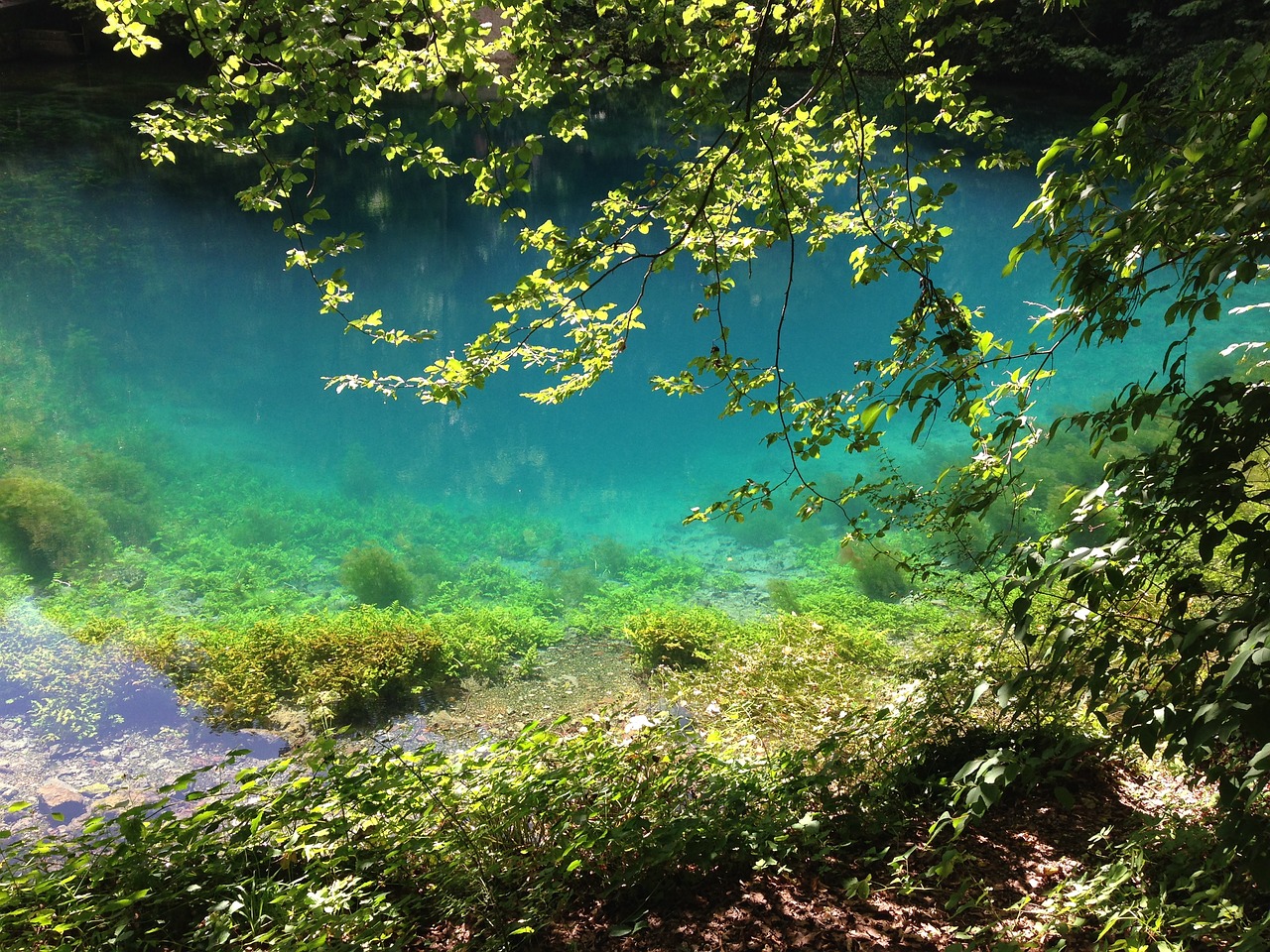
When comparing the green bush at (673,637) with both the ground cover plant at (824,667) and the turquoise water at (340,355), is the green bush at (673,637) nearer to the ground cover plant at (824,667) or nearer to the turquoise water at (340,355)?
the ground cover plant at (824,667)

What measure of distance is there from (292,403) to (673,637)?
A: 6.65 metres

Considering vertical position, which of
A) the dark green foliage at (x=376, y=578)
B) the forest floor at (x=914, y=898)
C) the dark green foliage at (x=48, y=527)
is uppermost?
the dark green foliage at (x=48, y=527)

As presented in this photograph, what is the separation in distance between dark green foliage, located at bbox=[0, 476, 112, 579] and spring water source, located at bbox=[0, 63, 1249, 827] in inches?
9.8

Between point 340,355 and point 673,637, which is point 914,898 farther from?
point 340,355

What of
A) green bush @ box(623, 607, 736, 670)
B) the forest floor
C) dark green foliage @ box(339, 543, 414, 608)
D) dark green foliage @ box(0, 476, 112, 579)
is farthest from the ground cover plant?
dark green foliage @ box(0, 476, 112, 579)

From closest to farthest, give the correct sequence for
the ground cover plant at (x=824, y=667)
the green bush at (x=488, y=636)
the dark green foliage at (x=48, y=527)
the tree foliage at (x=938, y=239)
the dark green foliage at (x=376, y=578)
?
the tree foliage at (x=938, y=239), the ground cover plant at (x=824, y=667), the green bush at (x=488, y=636), the dark green foliage at (x=48, y=527), the dark green foliage at (x=376, y=578)

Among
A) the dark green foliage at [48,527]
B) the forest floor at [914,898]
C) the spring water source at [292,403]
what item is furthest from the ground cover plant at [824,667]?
the dark green foliage at [48,527]

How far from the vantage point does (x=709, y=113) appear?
9.57 feet

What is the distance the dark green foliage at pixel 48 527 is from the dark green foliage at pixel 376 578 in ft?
6.79

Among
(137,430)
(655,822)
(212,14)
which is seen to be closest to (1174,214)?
(655,822)

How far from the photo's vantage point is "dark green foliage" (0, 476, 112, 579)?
6.59 m

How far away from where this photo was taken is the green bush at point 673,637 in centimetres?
595

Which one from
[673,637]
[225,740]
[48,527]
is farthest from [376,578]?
[48,527]

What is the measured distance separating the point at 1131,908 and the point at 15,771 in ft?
18.6
